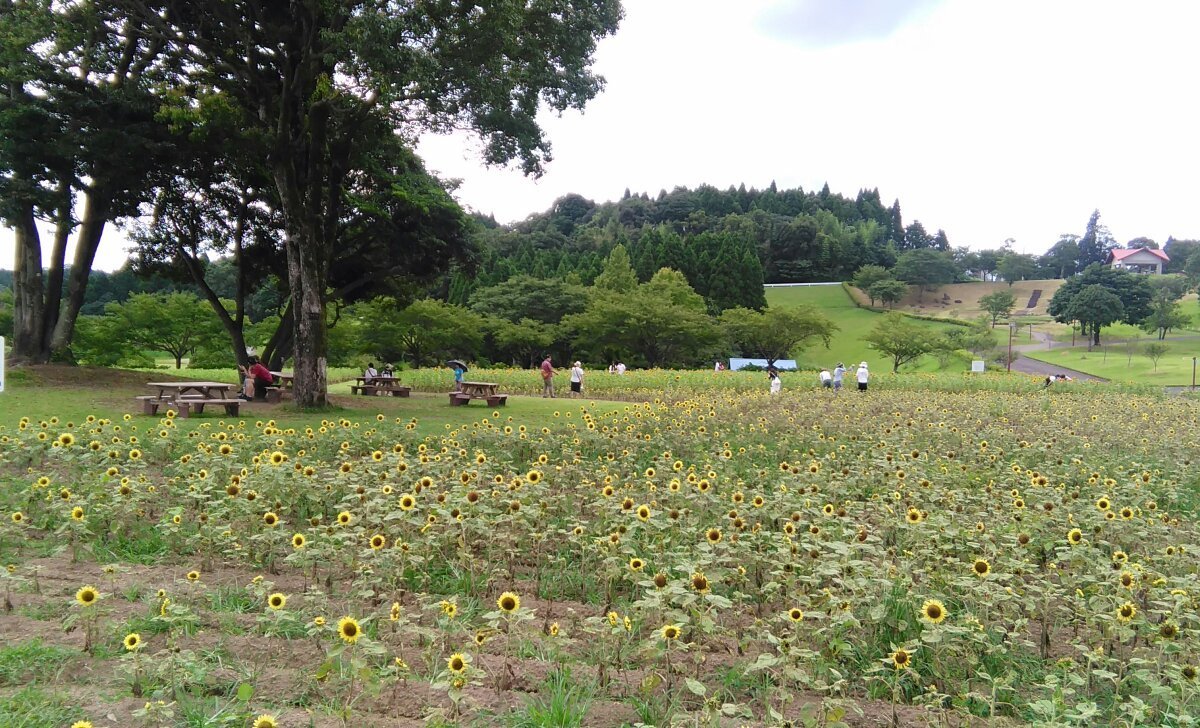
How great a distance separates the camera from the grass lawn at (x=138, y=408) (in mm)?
10719

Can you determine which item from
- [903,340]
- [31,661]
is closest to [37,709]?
[31,661]

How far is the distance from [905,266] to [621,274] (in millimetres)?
41431

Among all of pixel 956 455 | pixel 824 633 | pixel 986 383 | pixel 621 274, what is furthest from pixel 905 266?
pixel 824 633

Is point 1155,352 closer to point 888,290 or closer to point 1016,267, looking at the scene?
point 888,290

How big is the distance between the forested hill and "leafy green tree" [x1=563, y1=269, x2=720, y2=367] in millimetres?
8243

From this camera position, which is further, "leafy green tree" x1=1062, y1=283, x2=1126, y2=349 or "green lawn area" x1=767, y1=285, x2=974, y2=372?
"leafy green tree" x1=1062, y1=283, x2=1126, y2=349

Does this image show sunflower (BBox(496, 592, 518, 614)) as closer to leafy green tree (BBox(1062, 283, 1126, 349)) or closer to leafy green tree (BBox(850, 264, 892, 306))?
leafy green tree (BBox(1062, 283, 1126, 349))

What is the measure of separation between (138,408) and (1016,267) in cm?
9097

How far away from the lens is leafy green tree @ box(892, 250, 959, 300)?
75.1m

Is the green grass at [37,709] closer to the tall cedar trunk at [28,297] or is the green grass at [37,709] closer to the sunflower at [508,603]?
the sunflower at [508,603]

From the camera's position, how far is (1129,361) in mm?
46375

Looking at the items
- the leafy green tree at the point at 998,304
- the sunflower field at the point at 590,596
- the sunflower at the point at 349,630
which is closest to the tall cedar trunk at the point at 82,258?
the sunflower field at the point at 590,596

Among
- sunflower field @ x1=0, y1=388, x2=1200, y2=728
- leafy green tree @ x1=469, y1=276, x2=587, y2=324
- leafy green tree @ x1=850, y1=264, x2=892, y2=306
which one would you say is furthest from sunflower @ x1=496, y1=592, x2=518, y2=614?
leafy green tree @ x1=850, y1=264, x2=892, y2=306

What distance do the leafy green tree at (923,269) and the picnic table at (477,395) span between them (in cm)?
6845
